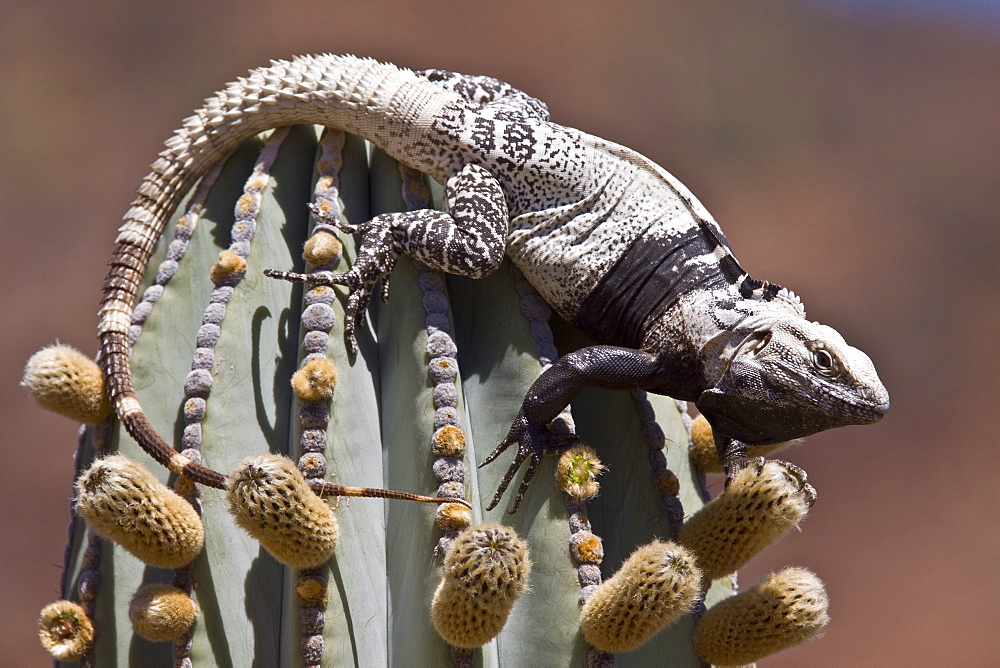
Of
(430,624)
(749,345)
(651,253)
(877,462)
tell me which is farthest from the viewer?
(877,462)

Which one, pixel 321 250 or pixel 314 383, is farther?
pixel 321 250

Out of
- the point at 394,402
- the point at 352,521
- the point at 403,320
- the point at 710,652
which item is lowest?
the point at 710,652

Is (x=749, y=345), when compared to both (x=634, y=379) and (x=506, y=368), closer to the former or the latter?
(x=634, y=379)

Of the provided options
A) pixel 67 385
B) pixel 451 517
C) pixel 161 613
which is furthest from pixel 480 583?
pixel 67 385

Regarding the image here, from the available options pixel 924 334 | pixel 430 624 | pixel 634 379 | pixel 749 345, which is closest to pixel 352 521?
pixel 430 624

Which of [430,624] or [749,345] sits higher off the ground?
[749,345]

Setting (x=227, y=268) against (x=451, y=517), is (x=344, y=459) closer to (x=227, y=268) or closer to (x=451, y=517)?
(x=451, y=517)
